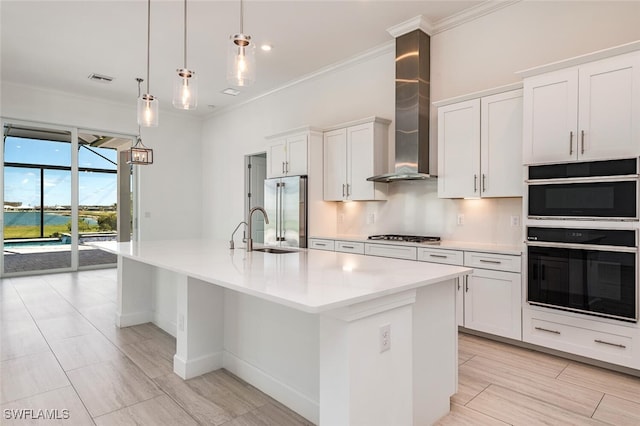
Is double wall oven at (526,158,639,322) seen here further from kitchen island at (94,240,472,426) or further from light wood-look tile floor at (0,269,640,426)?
kitchen island at (94,240,472,426)

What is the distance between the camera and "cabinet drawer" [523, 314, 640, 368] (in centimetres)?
254

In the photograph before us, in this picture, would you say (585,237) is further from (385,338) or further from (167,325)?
(167,325)

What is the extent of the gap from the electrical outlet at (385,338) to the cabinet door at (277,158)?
396 centimetres

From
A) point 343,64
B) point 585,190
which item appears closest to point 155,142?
point 343,64

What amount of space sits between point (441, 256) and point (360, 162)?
1.59 metres

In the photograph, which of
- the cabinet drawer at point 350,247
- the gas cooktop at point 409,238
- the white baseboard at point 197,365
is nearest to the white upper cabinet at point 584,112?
the gas cooktop at point 409,238

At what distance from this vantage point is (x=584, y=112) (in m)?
2.72

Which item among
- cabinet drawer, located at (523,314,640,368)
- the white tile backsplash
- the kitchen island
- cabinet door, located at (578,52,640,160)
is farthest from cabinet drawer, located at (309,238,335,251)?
cabinet door, located at (578,52,640,160)

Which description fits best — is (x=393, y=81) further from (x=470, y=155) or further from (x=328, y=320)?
(x=328, y=320)

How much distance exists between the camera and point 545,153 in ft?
9.55

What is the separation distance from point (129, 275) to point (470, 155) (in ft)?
11.8

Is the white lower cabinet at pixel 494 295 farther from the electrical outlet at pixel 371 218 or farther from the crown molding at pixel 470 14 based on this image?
the crown molding at pixel 470 14

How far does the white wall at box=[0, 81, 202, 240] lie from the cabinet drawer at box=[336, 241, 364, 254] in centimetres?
466

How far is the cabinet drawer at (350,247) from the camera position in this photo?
14.0 feet
